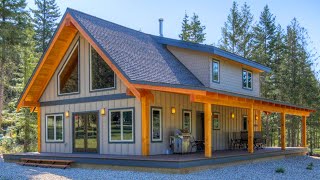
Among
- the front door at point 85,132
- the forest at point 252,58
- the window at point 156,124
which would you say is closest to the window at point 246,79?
the window at point 156,124

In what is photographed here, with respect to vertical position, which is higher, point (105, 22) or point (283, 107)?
point (105, 22)

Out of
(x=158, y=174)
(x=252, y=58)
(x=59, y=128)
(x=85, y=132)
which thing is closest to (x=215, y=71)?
(x=85, y=132)

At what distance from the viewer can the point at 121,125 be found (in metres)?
14.3

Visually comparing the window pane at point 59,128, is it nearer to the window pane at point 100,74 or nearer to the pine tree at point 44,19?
the window pane at point 100,74

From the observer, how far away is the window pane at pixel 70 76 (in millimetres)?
16172

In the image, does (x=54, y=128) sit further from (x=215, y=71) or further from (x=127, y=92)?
(x=215, y=71)

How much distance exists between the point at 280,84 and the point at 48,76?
18.0 m

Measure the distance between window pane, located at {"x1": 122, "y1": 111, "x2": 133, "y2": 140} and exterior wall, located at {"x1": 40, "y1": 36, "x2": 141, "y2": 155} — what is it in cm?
21

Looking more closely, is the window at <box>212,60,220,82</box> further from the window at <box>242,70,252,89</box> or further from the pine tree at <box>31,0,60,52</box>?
the pine tree at <box>31,0,60,52</box>

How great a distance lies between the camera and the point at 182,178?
1045 centimetres

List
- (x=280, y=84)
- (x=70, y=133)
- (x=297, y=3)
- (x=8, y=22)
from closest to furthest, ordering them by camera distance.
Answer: (x=70, y=133) → (x=297, y=3) → (x=8, y=22) → (x=280, y=84)

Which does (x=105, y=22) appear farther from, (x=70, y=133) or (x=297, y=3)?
(x=297, y=3)

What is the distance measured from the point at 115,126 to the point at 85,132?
5.39ft

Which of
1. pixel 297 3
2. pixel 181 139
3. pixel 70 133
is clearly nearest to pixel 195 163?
pixel 181 139
